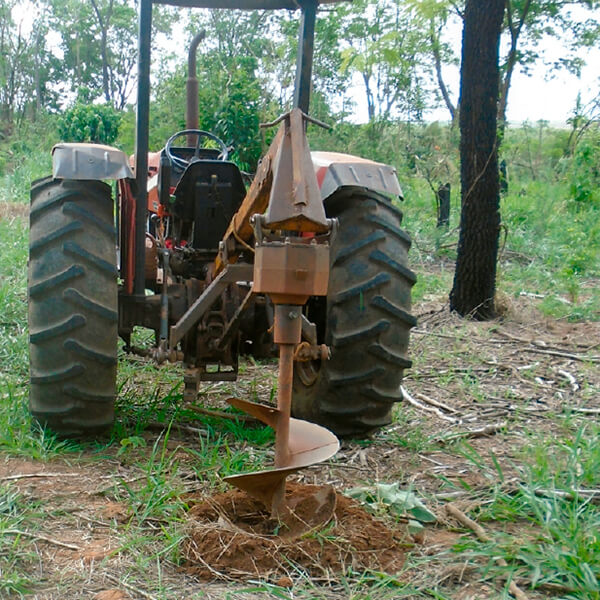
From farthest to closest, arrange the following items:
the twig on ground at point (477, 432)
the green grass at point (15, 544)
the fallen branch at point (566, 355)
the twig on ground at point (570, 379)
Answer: the fallen branch at point (566, 355), the twig on ground at point (570, 379), the twig on ground at point (477, 432), the green grass at point (15, 544)

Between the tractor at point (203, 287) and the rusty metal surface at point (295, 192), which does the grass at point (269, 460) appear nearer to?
the tractor at point (203, 287)

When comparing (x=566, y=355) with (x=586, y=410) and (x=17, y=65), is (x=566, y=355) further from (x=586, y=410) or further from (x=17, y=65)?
(x=17, y=65)

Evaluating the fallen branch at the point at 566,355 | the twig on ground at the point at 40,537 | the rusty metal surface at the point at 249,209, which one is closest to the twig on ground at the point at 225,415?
the rusty metal surface at the point at 249,209

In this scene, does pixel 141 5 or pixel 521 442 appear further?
pixel 521 442

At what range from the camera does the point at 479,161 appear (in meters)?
6.45

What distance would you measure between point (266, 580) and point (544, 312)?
15.6ft

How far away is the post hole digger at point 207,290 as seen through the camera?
326cm

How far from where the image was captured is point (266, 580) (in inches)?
91.7

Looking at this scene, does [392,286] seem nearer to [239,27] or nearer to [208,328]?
[208,328]

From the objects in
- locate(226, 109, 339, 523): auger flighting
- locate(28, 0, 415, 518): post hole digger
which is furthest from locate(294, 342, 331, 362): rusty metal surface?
locate(226, 109, 339, 523): auger flighting

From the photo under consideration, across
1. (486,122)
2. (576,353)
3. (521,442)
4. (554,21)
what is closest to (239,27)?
(554,21)

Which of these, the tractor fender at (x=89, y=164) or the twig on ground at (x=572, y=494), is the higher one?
the tractor fender at (x=89, y=164)

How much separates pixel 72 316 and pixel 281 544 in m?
1.34

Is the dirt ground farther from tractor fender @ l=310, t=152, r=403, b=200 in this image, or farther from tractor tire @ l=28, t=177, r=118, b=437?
tractor fender @ l=310, t=152, r=403, b=200
